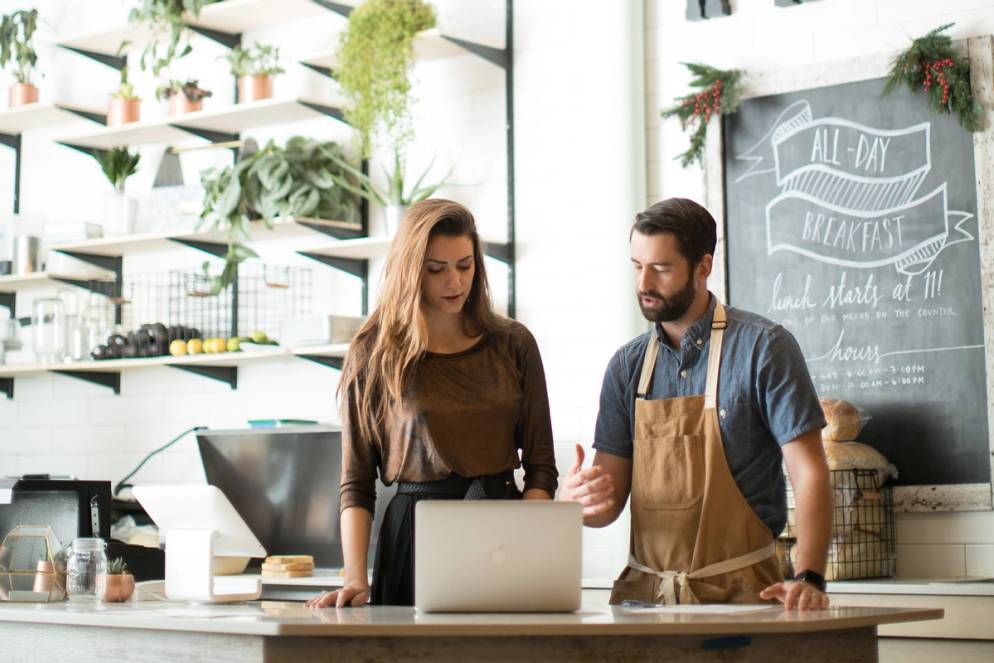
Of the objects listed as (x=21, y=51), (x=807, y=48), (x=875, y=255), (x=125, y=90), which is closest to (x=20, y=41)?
(x=21, y=51)

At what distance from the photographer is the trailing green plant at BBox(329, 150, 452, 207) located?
16.1 feet

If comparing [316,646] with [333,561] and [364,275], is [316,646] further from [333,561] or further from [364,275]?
[364,275]

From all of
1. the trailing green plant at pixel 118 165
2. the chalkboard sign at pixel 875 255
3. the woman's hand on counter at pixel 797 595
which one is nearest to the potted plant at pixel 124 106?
the trailing green plant at pixel 118 165

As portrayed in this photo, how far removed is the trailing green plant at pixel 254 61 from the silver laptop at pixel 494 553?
3.40 meters

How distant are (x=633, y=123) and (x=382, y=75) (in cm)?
90

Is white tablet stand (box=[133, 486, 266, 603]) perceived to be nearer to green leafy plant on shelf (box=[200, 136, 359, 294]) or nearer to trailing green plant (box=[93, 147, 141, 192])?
green leafy plant on shelf (box=[200, 136, 359, 294])

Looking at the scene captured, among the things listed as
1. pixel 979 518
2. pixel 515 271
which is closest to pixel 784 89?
pixel 515 271

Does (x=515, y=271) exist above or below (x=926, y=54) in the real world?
below

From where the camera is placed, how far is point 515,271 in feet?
16.1

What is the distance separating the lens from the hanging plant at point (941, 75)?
158 inches

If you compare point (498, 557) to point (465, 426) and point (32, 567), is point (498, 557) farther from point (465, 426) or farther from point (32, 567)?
point (32, 567)

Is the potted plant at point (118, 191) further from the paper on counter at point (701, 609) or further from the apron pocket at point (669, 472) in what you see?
the paper on counter at point (701, 609)

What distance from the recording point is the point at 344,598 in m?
2.66

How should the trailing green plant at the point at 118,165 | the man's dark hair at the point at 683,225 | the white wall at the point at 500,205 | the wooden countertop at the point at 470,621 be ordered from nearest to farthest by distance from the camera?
the wooden countertop at the point at 470,621, the man's dark hair at the point at 683,225, the white wall at the point at 500,205, the trailing green plant at the point at 118,165
